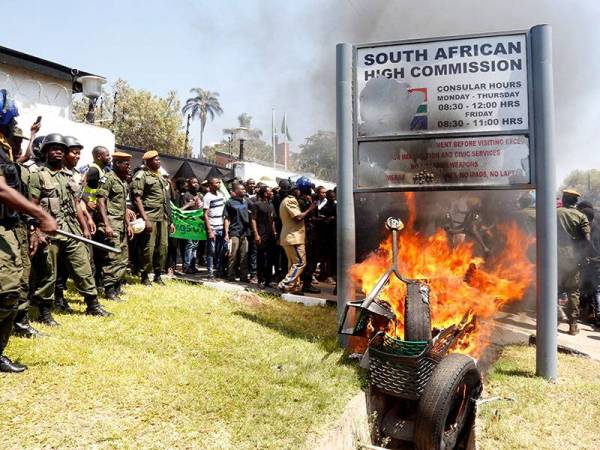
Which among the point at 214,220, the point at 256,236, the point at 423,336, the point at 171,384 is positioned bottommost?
the point at 171,384

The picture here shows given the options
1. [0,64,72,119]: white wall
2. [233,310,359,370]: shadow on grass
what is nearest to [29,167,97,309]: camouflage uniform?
[233,310,359,370]: shadow on grass

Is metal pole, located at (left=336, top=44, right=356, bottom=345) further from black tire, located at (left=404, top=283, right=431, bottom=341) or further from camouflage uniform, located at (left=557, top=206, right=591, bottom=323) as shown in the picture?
camouflage uniform, located at (left=557, top=206, right=591, bottom=323)

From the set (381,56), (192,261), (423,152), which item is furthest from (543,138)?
(192,261)

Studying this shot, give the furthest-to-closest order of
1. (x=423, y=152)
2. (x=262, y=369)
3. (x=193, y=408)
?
(x=423, y=152) → (x=262, y=369) → (x=193, y=408)

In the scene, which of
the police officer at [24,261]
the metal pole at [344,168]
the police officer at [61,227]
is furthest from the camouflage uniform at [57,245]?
the metal pole at [344,168]

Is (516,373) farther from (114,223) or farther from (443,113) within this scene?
(114,223)

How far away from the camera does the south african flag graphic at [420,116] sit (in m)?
5.27

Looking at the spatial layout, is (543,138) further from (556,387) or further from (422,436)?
(422,436)

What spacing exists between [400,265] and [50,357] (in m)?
3.53

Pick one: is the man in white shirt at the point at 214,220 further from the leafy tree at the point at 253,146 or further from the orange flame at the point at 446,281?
the leafy tree at the point at 253,146

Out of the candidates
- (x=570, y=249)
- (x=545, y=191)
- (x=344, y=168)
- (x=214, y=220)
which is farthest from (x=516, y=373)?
(x=214, y=220)

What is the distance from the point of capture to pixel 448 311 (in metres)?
4.90

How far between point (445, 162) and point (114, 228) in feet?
13.7

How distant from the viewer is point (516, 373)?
204 inches
